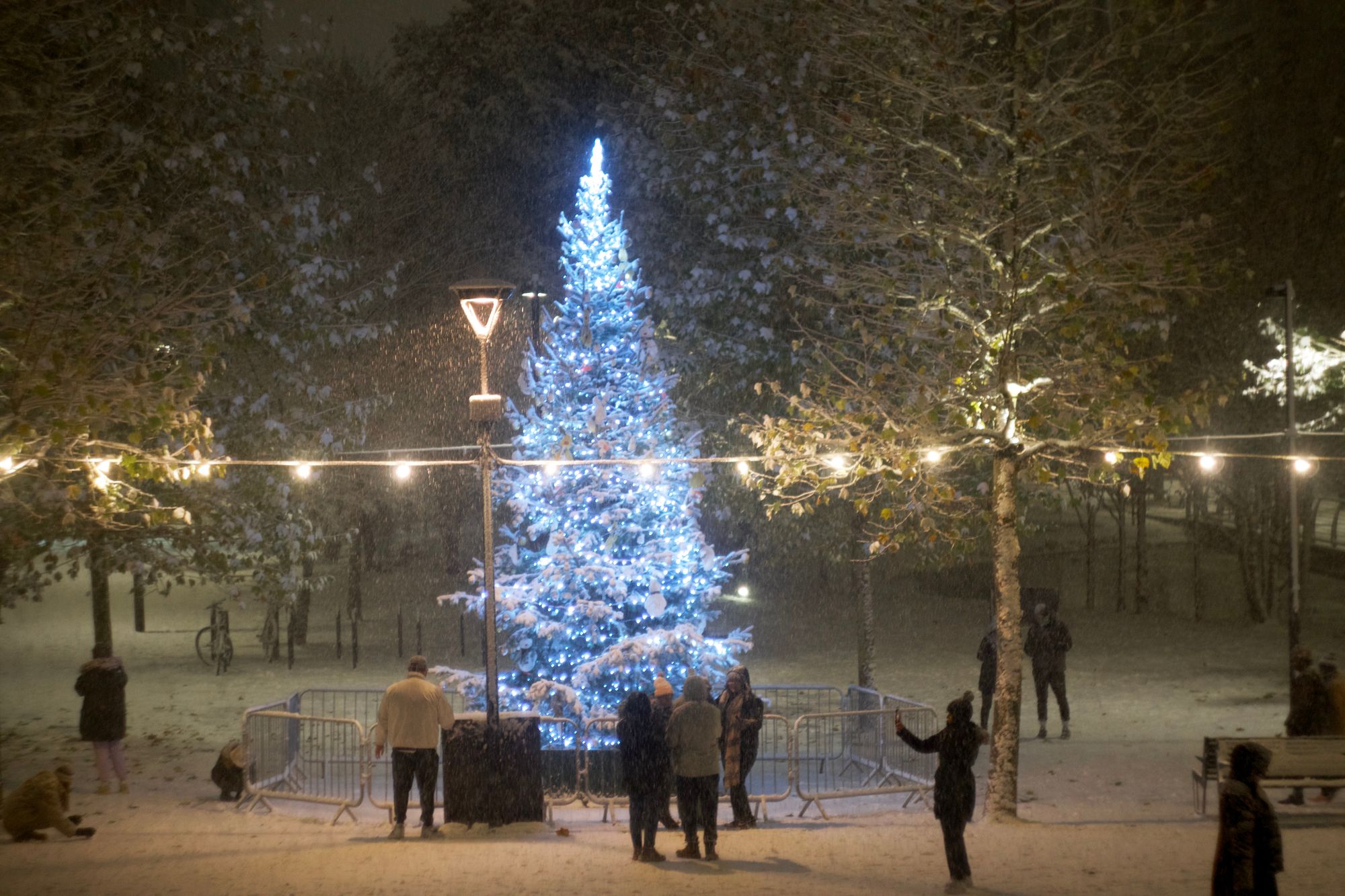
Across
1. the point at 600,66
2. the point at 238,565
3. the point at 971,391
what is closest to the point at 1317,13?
the point at 600,66

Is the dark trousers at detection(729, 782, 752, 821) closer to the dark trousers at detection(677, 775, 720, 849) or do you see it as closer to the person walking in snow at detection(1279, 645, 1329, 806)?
the dark trousers at detection(677, 775, 720, 849)

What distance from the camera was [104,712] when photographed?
1355 cm

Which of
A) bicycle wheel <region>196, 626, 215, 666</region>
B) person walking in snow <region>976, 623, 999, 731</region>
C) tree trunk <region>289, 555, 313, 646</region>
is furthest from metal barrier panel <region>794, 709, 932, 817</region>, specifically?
tree trunk <region>289, 555, 313, 646</region>

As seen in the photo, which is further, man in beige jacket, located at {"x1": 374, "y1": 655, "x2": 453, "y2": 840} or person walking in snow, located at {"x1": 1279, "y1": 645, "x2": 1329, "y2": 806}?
person walking in snow, located at {"x1": 1279, "y1": 645, "x2": 1329, "y2": 806}

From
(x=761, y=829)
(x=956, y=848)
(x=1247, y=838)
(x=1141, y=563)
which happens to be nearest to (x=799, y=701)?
(x=761, y=829)

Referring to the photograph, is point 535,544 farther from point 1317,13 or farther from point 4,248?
point 1317,13

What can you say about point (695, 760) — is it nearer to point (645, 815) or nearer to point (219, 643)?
point (645, 815)

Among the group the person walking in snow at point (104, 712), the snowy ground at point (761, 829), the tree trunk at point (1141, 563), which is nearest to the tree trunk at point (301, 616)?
the snowy ground at point (761, 829)

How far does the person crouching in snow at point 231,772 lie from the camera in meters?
13.7

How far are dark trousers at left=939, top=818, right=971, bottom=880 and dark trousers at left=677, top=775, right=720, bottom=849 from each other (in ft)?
7.10

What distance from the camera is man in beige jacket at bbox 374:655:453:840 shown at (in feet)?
39.1

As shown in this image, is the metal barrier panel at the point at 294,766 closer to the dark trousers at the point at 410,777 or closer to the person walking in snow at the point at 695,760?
the dark trousers at the point at 410,777

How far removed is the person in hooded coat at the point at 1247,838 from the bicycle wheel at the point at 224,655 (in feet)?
68.5

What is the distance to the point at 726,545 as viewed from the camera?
118ft
